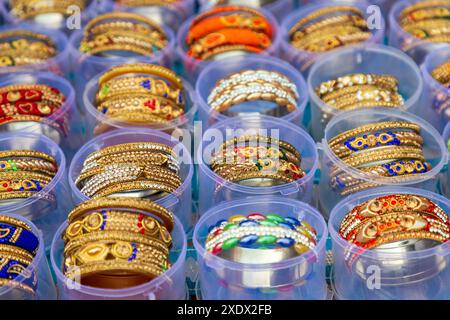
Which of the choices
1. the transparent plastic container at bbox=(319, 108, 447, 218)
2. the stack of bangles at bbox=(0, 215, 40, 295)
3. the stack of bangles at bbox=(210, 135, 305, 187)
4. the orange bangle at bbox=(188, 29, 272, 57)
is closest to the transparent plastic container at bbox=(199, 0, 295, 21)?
the orange bangle at bbox=(188, 29, 272, 57)

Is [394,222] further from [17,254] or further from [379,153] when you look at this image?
[17,254]

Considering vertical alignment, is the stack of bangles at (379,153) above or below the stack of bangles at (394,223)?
above

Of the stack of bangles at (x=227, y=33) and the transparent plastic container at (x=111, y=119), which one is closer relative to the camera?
the transparent plastic container at (x=111, y=119)

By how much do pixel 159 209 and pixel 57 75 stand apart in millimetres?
870

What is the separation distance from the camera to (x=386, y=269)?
1752 millimetres

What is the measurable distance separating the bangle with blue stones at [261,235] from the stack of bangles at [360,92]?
22.0 inches

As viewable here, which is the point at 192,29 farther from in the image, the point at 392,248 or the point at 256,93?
the point at 392,248

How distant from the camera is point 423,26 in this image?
2438 millimetres

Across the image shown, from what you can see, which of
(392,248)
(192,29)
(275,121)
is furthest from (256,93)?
(392,248)

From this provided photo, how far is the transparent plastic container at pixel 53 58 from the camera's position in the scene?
2383 mm

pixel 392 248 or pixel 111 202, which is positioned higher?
pixel 111 202

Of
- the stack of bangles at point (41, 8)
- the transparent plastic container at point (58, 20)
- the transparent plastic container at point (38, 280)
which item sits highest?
the stack of bangles at point (41, 8)

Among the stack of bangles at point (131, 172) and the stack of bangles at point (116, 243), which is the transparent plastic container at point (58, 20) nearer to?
the stack of bangles at point (131, 172)

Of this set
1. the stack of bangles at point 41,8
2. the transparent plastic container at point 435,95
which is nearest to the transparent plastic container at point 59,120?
the stack of bangles at point 41,8
